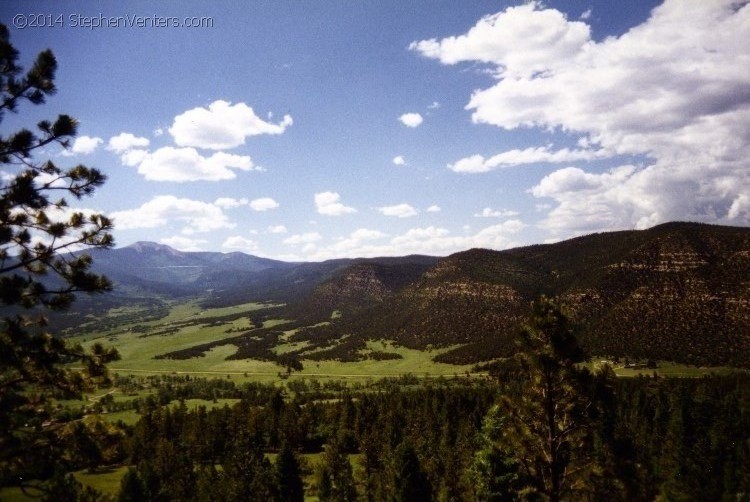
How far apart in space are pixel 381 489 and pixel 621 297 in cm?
14727

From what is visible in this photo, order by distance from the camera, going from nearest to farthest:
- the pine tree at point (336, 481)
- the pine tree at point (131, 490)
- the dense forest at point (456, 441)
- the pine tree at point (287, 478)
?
the dense forest at point (456, 441)
the pine tree at point (131, 490)
the pine tree at point (287, 478)
the pine tree at point (336, 481)

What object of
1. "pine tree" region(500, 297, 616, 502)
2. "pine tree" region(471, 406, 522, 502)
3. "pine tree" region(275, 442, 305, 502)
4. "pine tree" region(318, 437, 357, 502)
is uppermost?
"pine tree" region(500, 297, 616, 502)

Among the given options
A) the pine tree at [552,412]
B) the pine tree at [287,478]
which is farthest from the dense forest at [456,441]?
the pine tree at [287,478]

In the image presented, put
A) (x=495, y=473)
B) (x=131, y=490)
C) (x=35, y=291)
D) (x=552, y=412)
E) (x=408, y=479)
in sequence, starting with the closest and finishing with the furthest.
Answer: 1. (x=35, y=291)
2. (x=552, y=412)
3. (x=495, y=473)
4. (x=408, y=479)
5. (x=131, y=490)

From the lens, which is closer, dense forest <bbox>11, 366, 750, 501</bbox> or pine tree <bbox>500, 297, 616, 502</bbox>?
pine tree <bbox>500, 297, 616, 502</bbox>

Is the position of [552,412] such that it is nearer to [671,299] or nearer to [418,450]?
[418,450]

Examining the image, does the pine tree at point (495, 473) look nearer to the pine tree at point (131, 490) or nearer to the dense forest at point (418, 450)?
the dense forest at point (418, 450)

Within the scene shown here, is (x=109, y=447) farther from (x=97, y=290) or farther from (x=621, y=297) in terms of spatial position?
(x=621, y=297)

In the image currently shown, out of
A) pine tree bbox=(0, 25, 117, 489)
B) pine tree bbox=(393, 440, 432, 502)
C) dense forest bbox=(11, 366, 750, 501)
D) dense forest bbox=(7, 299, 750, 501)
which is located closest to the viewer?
pine tree bbox=(0, 25, 117, 489)

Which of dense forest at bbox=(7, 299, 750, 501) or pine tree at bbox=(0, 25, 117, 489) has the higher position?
pine tree at bbox=(0, 25, 117, 489)

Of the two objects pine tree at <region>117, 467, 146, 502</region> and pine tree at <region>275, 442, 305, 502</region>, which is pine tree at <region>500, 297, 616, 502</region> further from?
pine tree at <region>117, 467, 146, 502</region>

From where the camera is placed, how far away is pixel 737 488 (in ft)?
150

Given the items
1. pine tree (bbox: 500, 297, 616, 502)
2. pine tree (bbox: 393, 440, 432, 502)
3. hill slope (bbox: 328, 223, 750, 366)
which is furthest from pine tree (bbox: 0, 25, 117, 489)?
hill slope (bbox: 328, 223, 750, 366)

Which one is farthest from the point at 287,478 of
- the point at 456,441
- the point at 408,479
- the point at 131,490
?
the point at 456,441
